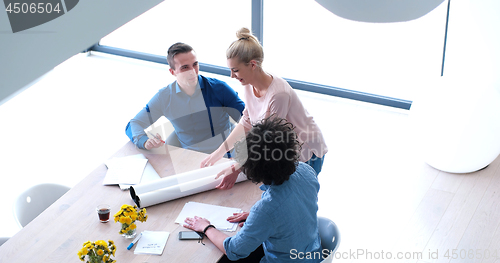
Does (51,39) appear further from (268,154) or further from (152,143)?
(152,143)

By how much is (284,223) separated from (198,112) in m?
1.34

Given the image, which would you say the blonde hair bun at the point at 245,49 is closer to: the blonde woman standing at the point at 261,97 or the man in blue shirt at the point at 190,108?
the blonde woman standing at the point at 261,97

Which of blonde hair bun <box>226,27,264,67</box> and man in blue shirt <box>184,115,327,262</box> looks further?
blonde hair bun <box>226,27,264,67</box>

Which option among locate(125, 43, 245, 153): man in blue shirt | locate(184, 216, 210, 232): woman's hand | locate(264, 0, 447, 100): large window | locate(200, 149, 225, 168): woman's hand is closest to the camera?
locate(184, 216, 210, 232): woman's hand

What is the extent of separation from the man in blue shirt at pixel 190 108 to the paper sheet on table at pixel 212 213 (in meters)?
0.66

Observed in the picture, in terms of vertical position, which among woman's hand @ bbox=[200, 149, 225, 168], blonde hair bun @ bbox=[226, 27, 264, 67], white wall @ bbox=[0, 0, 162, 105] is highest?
white wall @ bbox=[0, 0, 162, 105]

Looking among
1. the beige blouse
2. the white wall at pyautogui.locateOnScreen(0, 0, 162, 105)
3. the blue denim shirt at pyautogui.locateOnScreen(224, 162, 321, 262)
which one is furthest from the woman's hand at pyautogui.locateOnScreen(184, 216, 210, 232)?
the white wall at pyautogui.locateOnScreen(0, 0, 162, 105)

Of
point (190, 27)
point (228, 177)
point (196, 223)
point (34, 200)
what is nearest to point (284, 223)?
point (196, 223)

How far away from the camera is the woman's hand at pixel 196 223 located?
2061 millimetres

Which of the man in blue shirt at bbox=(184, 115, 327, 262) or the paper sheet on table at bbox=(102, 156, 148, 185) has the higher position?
the man in blue shirt at bbox=(184, 115, 327, 262)

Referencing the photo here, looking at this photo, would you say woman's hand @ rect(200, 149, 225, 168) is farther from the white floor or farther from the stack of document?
the white floor

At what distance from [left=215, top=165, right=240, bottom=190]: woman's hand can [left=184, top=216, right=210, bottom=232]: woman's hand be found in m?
0.28

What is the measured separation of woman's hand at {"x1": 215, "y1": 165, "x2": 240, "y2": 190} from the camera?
235cm

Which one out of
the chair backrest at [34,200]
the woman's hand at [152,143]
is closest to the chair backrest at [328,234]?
the woman's hand at [152,143]
